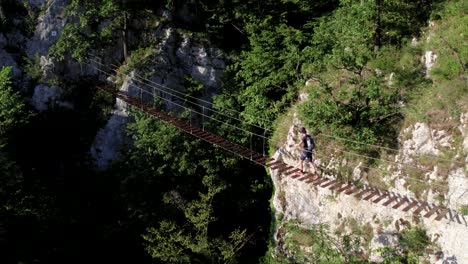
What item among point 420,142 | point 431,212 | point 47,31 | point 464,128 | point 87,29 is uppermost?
point 464,128

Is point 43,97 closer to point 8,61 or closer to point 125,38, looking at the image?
point 8,61

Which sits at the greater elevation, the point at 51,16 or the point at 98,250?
the point at 51,16

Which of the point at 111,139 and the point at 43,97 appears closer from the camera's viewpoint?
the point at 111,139

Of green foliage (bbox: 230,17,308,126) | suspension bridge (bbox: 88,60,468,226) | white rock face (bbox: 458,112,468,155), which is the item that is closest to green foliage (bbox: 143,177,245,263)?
suspension bridge (bbox: 88,60,468,226)

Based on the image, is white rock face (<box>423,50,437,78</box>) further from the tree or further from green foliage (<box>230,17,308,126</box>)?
the tree

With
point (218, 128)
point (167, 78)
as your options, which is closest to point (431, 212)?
point (218, 128)

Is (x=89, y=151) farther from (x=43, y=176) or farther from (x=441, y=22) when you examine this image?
(x=441, y=22)

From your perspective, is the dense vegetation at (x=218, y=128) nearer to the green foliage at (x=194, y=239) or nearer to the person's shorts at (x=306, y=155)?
the green foliage at (x=194, y=239)

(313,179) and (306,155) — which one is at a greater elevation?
(306,155)

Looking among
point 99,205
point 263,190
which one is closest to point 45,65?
point 99,205
